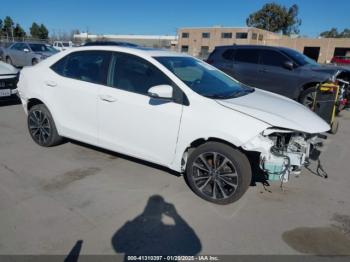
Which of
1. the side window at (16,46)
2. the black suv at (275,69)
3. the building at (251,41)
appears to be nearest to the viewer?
the black suv at (275,69)

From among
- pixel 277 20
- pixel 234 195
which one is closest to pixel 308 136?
pixel 234 195

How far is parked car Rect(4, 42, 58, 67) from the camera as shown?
52.8ft

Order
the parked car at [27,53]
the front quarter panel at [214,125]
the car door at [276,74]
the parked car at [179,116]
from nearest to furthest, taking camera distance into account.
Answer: the front quarter panel at [214,125] → the parked car at [179,116] → the car door at [276,74] → the parked car at [27,53]

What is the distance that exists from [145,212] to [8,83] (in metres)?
6.30

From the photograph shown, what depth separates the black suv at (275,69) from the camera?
26.1 feet

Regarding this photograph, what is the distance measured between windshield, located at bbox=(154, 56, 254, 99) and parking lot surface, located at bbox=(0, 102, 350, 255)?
128cm

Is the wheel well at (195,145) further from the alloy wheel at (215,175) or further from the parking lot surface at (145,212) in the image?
the parking lot surface at (145,212)

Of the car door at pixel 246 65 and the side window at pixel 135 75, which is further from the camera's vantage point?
the car door at pixel 246 65

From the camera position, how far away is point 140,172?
413 centimetres

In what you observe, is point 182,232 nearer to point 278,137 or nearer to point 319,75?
point 278,137

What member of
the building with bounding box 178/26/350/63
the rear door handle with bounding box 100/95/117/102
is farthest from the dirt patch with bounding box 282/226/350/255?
the building with bounding box 178/26/350/63

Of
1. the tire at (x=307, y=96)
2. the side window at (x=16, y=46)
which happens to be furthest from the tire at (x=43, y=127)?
the side window at (x=16, y=46)

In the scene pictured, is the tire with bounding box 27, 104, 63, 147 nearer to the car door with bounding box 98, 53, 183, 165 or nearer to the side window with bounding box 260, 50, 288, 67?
the car door with bounding box 98, 53, 183, 165

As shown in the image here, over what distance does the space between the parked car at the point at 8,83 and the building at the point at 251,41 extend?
5215 centimetres
